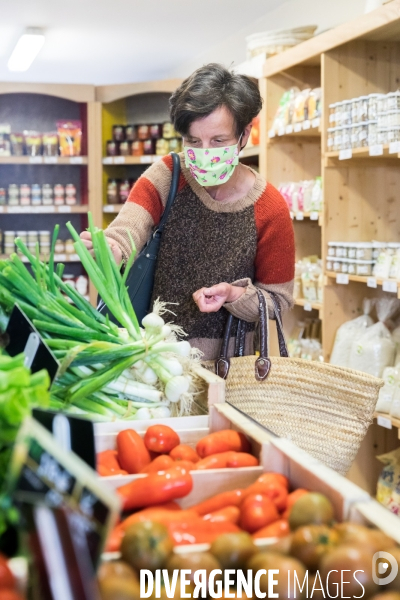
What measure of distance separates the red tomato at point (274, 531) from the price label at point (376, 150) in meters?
2.53

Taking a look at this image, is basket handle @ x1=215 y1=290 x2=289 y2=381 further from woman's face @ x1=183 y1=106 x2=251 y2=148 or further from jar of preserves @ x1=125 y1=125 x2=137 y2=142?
jar of preserves @ x1=125 y1=125 x2=137 y2=142

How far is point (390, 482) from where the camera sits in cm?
351

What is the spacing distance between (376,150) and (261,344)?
1.62 m

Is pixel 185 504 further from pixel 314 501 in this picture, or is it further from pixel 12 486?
pixel 12 486

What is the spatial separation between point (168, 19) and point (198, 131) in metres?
5.52

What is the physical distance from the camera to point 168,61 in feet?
32.0

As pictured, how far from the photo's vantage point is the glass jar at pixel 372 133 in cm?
339

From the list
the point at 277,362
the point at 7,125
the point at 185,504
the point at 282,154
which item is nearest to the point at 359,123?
the point at 282,154

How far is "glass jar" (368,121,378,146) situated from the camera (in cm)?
339

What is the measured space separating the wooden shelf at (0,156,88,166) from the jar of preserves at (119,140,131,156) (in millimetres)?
299

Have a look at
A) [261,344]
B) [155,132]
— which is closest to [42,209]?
[155,132]

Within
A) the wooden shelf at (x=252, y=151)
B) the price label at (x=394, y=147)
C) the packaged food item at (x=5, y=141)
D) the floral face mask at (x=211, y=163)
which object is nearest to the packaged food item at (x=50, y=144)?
the packaged food item at (x=5, y=141)

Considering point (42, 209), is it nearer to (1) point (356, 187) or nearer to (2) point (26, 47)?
(2) point (26, 47)

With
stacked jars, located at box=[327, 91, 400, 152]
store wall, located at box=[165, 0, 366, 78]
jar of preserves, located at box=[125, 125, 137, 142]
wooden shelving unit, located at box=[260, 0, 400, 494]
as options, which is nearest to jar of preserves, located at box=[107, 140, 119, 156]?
jar of preserves, located at box=[125, 125, 137, 142]
